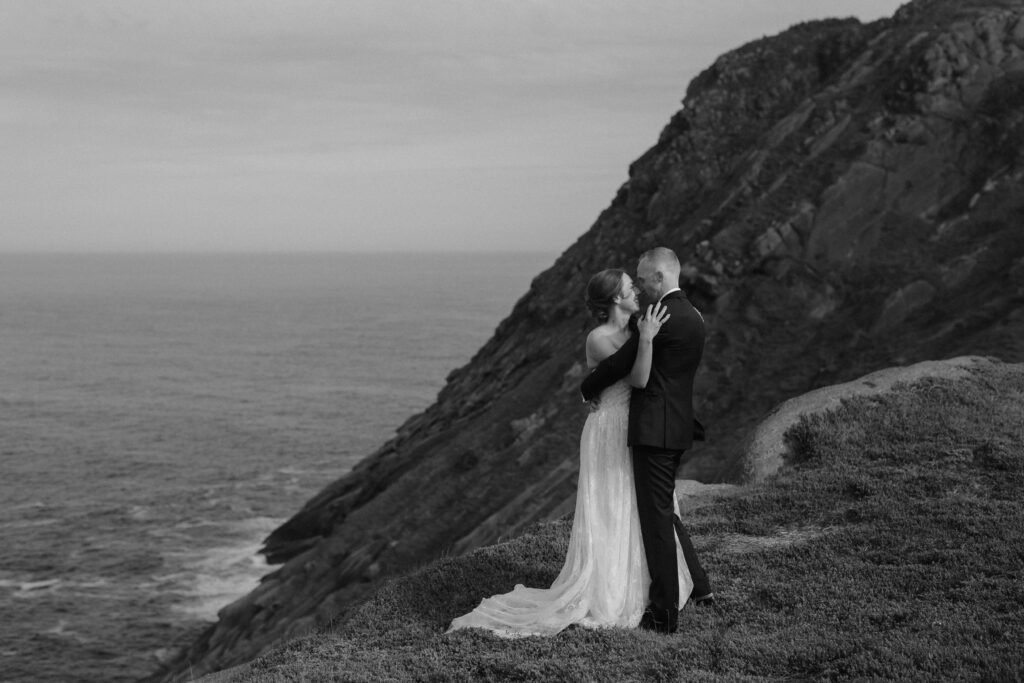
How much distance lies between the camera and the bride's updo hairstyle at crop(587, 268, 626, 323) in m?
11.9

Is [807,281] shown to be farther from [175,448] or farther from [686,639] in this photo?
[175,448]

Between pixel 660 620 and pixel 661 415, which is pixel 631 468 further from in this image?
pixel 660 620

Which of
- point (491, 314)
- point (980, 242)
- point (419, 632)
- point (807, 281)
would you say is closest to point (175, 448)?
point (807, 281)

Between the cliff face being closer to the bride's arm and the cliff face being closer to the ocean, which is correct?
the ocean

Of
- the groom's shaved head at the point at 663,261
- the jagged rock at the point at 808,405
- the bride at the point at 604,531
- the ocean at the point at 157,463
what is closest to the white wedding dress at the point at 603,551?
the bride at the point at 604,531

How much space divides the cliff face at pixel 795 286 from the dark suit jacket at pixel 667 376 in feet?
49.7

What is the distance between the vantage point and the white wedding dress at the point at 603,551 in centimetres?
1231

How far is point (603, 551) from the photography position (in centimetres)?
1234

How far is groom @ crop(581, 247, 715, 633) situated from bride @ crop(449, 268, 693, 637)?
187mm

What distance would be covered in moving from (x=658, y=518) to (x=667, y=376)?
1775 millimetres

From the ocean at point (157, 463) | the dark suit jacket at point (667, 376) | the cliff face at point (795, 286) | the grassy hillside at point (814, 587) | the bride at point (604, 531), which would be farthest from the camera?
the ocean at point (157, 463)

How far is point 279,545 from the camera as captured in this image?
174 ft

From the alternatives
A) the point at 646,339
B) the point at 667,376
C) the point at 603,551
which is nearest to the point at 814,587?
the point at 603,551

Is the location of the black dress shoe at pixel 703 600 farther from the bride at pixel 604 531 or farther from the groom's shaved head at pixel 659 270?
the groom's shaved head at pixel 659 270
